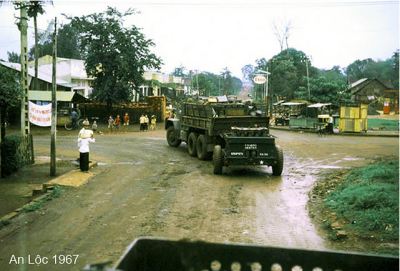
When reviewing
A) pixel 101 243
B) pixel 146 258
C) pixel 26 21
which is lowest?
pixel 101 243

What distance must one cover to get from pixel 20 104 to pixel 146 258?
1247 centimetres

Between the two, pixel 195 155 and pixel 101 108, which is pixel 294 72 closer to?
pixel 101 108

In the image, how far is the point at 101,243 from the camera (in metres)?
7.06

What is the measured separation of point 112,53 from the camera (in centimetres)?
3666

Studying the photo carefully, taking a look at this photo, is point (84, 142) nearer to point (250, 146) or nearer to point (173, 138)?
point (250, 146)

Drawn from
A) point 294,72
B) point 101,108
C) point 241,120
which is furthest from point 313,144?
point 294,72

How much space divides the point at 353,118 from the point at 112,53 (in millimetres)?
19168

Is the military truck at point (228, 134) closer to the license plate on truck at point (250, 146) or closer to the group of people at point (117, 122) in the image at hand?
the license plate on truck at point (250, 146)

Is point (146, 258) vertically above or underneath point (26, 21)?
underneath

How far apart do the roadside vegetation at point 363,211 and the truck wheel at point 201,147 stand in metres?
5.99

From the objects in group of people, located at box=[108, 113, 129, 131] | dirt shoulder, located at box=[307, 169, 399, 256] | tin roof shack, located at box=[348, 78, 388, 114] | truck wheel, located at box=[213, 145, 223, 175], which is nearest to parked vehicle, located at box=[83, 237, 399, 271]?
dirt shoulder, located at box=[307, 169, 399, 256]

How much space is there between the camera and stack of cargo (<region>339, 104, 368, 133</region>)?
1235 inches

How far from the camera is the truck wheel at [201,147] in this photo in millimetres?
16958

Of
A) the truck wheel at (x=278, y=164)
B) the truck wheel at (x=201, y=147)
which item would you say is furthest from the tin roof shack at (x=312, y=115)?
the truck wheel at (x=278, y=164)
